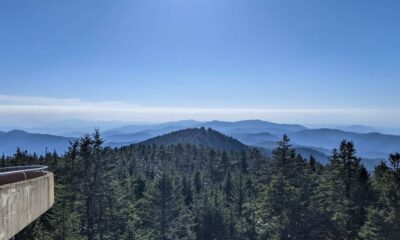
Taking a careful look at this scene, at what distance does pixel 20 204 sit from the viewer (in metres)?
5.77

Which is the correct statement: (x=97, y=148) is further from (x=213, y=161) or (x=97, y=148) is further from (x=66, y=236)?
(x=213, y=161)

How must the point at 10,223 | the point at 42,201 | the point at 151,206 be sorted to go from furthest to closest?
the point at 151,206
the point at 42,201
the point at 10,223

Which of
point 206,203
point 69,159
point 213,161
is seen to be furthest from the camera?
point 213,161

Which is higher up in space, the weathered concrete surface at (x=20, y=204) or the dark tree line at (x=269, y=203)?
the weathered concrete surface at (x=20, y=204)

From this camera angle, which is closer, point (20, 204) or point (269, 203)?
point (20, 204)

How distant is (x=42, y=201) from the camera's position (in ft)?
24.4

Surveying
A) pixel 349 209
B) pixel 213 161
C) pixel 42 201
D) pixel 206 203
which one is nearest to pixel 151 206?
pixel 206 203

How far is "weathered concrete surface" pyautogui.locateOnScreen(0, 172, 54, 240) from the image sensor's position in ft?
16.4

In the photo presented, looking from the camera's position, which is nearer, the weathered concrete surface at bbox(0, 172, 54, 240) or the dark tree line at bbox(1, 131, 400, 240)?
the weathered concrete surface at bbox(0, 172, 54, 240)

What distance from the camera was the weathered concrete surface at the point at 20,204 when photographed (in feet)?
16.4

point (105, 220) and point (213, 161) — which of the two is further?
point (213, 161)

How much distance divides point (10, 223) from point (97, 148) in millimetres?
32083

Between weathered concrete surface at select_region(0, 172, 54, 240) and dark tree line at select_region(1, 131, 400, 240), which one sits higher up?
weathered concrete surface at select_region(0, 172, 54, 240)

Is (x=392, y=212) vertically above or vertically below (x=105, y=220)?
above
